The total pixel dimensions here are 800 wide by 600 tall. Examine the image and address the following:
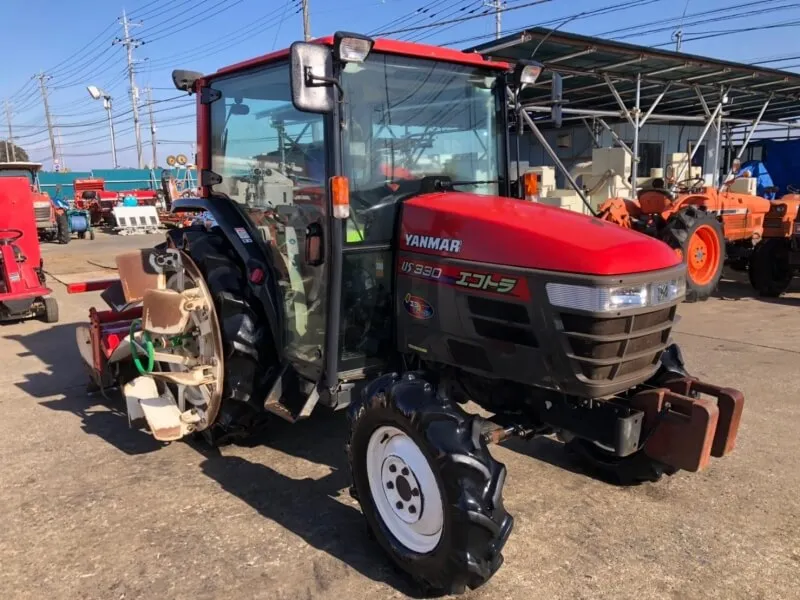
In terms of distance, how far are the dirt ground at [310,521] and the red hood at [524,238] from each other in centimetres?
126

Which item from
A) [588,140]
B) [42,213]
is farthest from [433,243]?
[588,140]

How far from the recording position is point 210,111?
3828 millimetres

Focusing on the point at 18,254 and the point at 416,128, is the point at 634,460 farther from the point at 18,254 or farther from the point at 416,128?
the point at 18,254

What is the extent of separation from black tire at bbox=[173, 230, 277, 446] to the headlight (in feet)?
5.66

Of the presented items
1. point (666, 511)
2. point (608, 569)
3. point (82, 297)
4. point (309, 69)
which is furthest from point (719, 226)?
point (82, 297)

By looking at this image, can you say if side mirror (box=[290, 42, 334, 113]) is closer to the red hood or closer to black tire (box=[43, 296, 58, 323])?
the red hood

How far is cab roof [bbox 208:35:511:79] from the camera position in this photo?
2.96 meters

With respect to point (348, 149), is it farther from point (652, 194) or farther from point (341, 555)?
point (652, 194)

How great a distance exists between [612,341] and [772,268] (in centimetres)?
771

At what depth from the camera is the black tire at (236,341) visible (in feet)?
11.3

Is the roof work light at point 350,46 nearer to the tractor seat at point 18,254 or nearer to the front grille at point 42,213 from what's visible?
the tractor seat at point 18,254

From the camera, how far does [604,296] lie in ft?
7.60

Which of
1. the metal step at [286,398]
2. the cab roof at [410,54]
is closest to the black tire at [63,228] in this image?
the cab roof at [410,54]

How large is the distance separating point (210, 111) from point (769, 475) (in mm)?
3747
